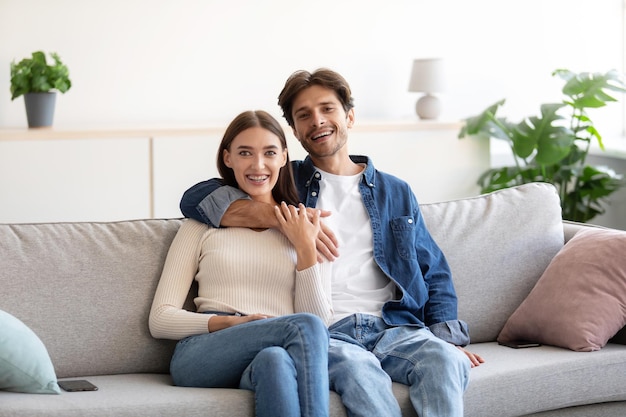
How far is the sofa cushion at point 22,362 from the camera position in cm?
233

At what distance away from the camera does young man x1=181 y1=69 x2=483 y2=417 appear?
2.62 meters

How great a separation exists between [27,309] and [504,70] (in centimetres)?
357

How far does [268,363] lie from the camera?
2271mm

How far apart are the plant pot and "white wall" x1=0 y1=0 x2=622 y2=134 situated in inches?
9.4

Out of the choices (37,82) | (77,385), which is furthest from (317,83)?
(37,82)

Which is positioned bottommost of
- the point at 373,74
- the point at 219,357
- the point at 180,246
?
the point at 219,357

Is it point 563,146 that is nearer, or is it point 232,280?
point 232,280

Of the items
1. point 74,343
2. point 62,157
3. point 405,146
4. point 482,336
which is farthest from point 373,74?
point 74,343

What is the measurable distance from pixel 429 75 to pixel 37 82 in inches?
75.7

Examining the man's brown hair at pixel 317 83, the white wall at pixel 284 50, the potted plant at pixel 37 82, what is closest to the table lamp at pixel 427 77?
the white wall at pixel 284 50

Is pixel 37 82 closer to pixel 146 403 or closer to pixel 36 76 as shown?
pixel 36 76

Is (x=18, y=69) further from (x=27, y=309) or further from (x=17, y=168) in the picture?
(x=27, y=309)

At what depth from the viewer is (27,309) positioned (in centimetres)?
265

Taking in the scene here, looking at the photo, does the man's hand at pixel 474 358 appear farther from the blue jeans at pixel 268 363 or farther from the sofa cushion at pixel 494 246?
the blue jeans at pixel 268 363
